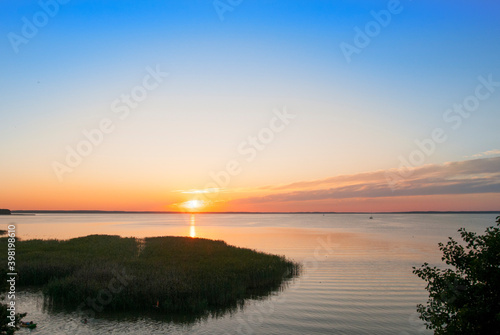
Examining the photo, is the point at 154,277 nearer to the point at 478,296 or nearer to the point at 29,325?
the point at 29,325

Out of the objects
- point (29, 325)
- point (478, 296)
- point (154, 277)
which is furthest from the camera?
point (154, 277)

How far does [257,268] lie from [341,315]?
11760 mm

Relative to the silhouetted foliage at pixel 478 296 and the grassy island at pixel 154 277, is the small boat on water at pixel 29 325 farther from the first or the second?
the silhouetted foliage at pixel 478 296

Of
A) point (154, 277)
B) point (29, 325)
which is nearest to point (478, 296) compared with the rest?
point (154, 277)

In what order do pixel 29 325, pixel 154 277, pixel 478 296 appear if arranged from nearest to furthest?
pixel 478 296 → pixel 29 325 → pixel 154 277

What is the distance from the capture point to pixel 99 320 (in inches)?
821

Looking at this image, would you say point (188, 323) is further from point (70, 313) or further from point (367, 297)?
point (367, 297)

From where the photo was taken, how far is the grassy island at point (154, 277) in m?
23.2

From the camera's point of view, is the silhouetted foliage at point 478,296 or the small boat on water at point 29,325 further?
the small boat on water at point 29,325

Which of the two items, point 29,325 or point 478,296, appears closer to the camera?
point 478,296

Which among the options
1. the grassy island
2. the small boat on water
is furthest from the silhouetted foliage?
the small boat on water

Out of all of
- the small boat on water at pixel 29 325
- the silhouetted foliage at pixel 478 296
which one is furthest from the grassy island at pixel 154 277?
the silhouetted foliage at pixel 478 296

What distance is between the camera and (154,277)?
26391 mm


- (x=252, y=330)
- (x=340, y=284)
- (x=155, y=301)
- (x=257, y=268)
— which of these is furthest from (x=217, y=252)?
(x=252, y=330)
